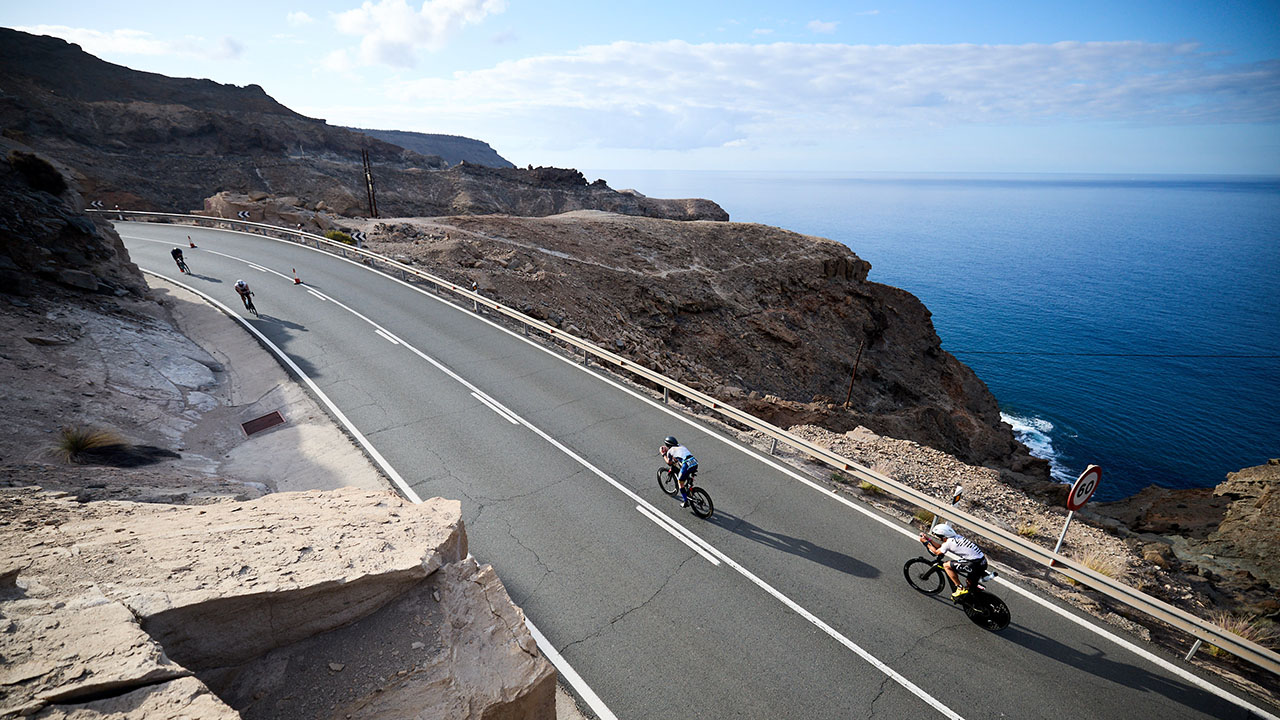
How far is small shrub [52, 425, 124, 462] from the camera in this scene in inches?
362

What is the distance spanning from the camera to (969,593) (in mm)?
7742

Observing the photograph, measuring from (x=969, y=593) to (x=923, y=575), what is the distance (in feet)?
2.25

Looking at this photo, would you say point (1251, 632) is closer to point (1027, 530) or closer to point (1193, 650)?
point (1193, 650)

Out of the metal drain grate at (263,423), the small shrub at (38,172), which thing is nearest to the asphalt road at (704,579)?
the metal drain grate at (263,423)

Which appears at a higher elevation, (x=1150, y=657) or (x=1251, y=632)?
(x=1251, y=632)

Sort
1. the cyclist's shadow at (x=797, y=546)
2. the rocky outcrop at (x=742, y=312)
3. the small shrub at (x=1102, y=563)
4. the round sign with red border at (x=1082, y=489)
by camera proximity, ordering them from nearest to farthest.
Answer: the round sign with red border at (x=1082, y=489) < the small shrub at (x=1102, y=563) < the cyclist's shadow at (x=797, y=546) < the rocky outcrop at (x=742, y=312)

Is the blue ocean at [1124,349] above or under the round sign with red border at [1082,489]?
under

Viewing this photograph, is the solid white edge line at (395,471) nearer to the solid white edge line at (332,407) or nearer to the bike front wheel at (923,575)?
the solid white edge line at (332,407)

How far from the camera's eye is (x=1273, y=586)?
36.0ft

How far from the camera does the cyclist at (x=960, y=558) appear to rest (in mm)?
7566

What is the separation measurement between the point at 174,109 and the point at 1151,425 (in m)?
118

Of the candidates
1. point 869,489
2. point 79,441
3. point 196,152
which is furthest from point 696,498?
point 196,152

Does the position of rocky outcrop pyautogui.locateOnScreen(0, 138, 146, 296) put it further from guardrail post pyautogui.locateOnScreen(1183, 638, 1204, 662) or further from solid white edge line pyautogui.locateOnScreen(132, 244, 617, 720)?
guardrail post pyautogui.locateOnScreen(1183, 638, 1204, 662)

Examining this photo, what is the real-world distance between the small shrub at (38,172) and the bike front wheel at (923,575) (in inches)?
1132
